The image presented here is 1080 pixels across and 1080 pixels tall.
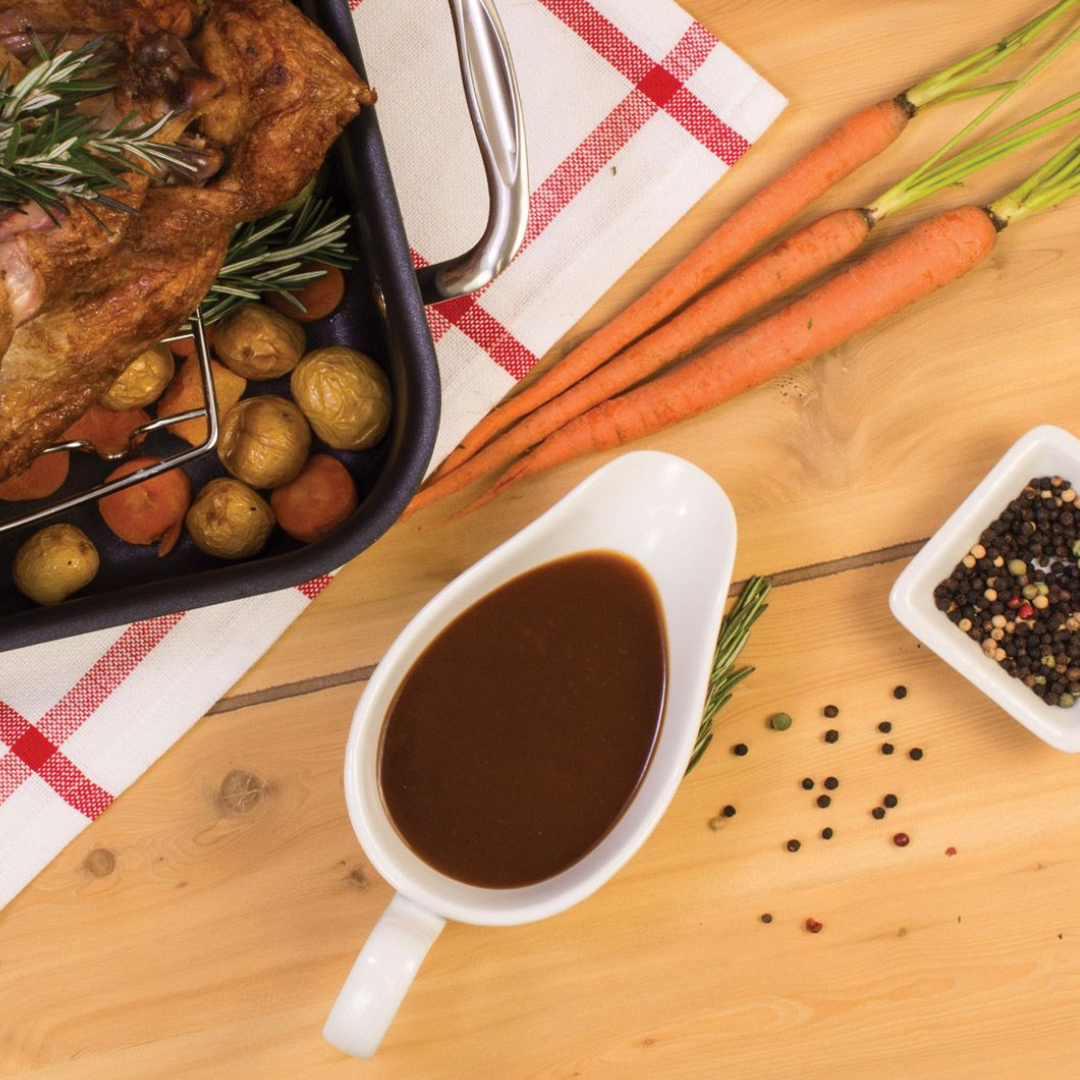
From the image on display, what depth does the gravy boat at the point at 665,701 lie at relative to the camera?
104cm

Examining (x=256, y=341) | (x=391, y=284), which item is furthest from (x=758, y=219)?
(x=256, y=341)

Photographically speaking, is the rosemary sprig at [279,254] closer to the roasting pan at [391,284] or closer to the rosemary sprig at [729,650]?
the roasting pan at [391,284]

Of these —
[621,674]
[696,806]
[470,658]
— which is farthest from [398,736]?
[696,806]

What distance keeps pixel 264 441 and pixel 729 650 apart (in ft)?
1.81

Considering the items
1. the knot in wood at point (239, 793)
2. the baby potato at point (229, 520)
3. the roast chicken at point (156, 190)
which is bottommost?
the knot in wood at point (239, 793)

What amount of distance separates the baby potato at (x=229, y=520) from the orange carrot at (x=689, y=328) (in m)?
0.18

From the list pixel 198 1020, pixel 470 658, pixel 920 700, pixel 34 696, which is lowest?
pixel 920 700

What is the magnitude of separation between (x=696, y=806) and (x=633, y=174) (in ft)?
2.41

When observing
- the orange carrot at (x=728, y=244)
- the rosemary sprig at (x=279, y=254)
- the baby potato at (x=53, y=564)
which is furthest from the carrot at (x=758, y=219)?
the baby potato at (x=53, y=564)

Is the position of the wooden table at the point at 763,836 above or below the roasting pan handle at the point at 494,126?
below

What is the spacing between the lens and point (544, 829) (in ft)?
3.69

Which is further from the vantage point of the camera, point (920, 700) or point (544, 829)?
point (920, 700)

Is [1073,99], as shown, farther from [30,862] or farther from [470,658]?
[30,862]

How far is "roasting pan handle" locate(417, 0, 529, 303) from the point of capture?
94 cm
